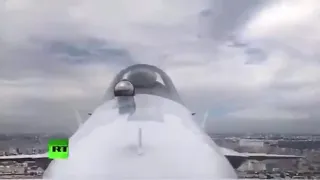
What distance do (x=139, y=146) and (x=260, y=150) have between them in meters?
1.57

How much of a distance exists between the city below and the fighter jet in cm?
51

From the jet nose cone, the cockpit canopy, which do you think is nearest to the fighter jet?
the jet nose cone

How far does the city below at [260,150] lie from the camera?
259 cm

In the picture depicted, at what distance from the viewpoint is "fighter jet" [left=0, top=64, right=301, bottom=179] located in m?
1.60

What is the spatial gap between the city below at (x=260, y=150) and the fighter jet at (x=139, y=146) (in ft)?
1.67

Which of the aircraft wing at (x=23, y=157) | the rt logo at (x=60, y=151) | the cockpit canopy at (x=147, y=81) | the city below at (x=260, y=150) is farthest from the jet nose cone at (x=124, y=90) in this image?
the aircraft wing at (x=23, y=157)

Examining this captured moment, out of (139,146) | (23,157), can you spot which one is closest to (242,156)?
(139,146)

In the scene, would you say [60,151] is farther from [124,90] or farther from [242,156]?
[242,156]

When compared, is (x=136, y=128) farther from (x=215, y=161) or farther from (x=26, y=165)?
(x=26, y=165)

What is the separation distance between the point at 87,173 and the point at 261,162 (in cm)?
171

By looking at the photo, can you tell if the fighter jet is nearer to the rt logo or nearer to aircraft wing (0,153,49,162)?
the rt logo

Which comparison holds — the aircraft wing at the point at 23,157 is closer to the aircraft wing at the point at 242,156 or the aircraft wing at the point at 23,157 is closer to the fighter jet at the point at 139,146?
the fighter jet at the point at 139,146

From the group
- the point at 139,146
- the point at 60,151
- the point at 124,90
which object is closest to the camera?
the point at 139,146

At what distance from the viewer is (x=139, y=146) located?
5.53ft
